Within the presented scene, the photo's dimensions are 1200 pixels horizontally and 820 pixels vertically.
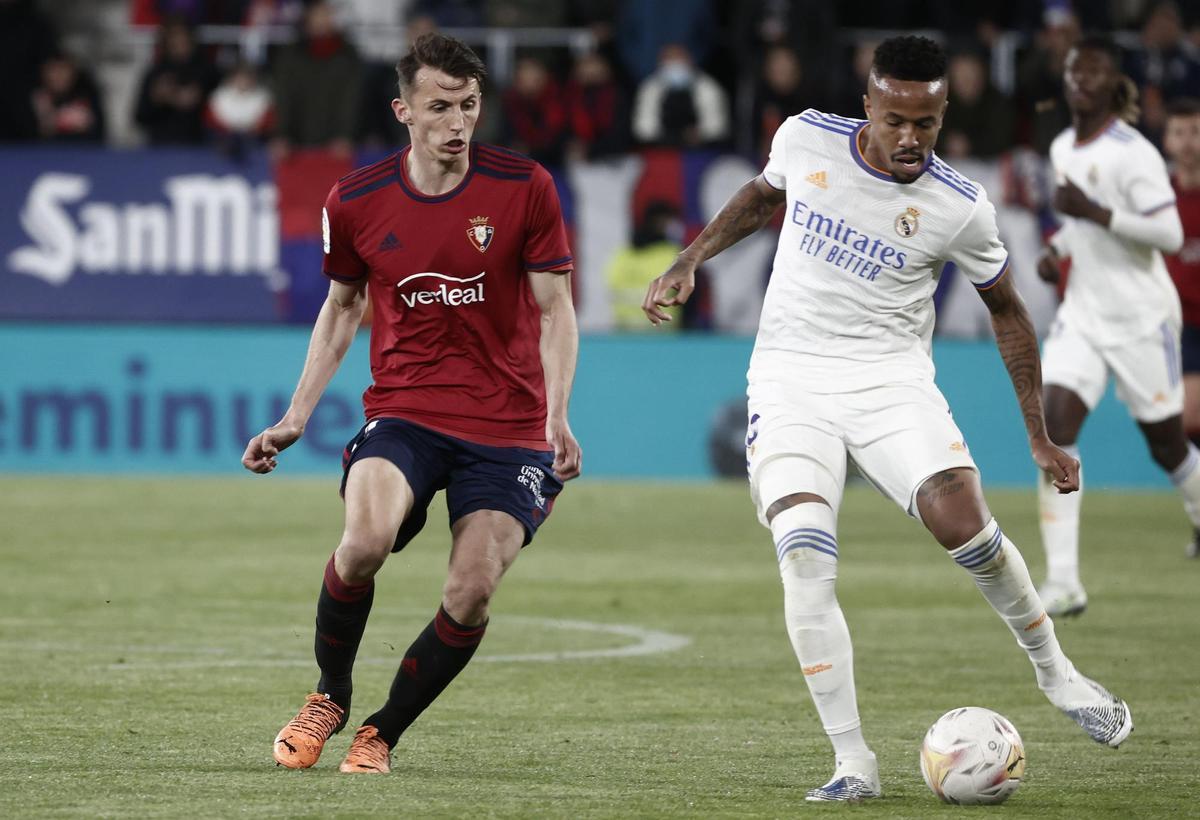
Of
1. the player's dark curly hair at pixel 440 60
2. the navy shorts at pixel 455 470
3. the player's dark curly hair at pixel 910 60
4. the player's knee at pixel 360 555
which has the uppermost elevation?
the player's dark curly hair at pixel 910 60

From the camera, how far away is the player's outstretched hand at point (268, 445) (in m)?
6.48

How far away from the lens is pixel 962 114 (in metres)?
19.8

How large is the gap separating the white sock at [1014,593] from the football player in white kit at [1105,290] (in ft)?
13.1

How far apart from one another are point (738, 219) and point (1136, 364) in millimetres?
5265

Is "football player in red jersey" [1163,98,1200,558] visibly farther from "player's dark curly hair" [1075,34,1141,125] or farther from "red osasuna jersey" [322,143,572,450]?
"red osasuna jersey" [322,143,572,450]

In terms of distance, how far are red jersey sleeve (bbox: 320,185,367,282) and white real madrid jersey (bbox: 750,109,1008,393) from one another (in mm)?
1288

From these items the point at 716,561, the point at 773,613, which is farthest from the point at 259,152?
the point at 773,613

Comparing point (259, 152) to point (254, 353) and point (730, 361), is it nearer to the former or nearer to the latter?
point (254, 353)

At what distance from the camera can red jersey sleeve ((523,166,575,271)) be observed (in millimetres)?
6730

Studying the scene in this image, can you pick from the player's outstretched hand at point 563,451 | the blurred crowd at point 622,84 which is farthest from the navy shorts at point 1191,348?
the player's outstretched hand at point 563,451

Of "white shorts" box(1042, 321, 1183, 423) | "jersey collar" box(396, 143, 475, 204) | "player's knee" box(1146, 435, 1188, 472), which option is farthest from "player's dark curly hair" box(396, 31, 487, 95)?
"player's knee" box(1146, 435, 1188, 472)

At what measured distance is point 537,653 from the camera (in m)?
9.41

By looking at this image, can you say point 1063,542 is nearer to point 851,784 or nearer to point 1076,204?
point 1076,204

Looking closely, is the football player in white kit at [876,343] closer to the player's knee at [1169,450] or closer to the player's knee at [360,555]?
the player's knee at [360,555]
